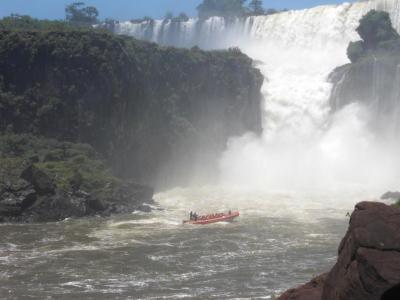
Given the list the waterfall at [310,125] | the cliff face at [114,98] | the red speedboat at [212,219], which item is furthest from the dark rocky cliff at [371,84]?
the red speedboat at [212,219]

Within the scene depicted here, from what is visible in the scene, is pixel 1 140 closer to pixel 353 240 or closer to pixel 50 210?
pixel 50 210

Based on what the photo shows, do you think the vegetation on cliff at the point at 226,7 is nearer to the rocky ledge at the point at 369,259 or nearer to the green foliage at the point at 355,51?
the green foliage at the point at 355,51

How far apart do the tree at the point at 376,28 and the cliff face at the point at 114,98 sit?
19079 mm

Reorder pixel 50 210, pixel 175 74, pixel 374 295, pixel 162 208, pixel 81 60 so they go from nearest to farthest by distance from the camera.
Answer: pixel 374 295 < pixel 50 210 < pixel 162 208 < pixel 81 60 < pixel 175 74

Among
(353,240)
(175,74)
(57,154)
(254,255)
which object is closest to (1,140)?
(57,154)

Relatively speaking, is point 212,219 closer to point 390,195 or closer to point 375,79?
point 390,195

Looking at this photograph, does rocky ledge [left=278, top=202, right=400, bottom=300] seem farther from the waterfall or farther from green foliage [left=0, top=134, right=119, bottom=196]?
the waterfall

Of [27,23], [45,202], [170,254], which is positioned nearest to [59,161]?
[45,202]

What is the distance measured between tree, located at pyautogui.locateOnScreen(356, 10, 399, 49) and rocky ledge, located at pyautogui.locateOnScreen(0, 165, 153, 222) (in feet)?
124

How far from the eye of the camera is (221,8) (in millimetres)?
127812

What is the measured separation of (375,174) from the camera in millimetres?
55562

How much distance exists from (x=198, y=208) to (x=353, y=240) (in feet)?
108

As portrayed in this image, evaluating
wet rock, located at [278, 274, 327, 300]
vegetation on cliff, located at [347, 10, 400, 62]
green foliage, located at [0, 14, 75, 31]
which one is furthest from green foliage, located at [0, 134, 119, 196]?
vegetation on cliff, located at [347, 10, 400, 62]

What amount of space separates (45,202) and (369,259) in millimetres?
30577
